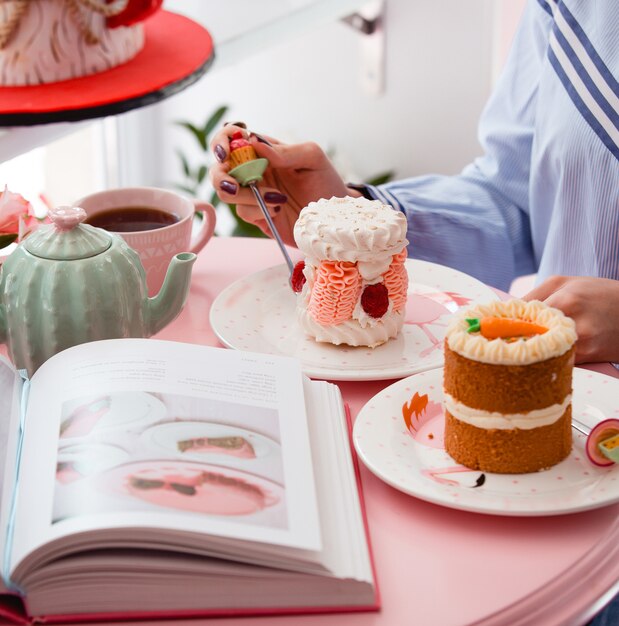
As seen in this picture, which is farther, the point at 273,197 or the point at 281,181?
the point at 281,181

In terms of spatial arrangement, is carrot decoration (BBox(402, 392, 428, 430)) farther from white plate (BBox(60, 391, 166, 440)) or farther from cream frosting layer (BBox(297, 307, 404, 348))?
white plate (BBox(60, 391, 166, 440))

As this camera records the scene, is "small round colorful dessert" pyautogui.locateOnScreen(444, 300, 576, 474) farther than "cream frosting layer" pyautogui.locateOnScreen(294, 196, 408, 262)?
No

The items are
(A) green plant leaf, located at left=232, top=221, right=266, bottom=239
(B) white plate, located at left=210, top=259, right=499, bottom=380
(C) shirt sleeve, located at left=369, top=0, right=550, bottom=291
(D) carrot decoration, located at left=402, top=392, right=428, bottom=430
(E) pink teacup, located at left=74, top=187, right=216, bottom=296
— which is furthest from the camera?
(A) green plant leaf, located at left=232, top=221, right=266, bottom=239

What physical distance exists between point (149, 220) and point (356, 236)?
0.30 m

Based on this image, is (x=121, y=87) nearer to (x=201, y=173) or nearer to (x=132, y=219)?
(x=132, y=219)

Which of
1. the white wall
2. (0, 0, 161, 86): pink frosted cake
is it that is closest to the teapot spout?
(0, 0, 161, 86): pink frosted cake

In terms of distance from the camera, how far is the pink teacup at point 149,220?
3.38 feet

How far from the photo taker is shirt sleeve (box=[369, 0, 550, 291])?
1.31 m

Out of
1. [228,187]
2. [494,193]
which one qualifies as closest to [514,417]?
[228,187]

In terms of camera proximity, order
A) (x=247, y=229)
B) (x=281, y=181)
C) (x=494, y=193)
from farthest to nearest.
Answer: (x=247, y=229) → (x=494, y=193) → (x=281, y=181)

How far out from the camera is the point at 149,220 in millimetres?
1078

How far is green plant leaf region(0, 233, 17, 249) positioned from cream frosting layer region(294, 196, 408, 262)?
0.29 metres

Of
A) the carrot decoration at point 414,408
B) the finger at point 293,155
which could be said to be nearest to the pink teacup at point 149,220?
the finger at point 293,155

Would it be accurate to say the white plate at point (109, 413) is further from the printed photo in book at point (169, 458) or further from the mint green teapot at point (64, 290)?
the mint green teapot at point (64, 290)
